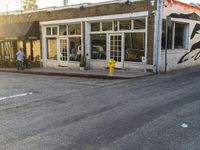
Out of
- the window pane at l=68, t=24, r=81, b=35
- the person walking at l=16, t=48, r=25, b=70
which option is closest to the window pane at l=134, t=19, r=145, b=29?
the window pane at l=68, t=24, r=81, b=35

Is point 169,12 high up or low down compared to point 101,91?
up

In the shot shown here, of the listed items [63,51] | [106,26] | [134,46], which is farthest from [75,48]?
[134,46]

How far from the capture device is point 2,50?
88.6 ft

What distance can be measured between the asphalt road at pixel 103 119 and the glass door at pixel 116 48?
6970 mm

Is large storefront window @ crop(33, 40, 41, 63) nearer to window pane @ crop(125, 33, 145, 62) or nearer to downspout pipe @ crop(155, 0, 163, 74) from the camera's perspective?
window pane @ crop(125, 33, 145, 62)

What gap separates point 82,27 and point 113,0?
3.23 metres

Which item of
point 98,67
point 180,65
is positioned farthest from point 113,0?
point 180,65

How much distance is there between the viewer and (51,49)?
77.5 ft

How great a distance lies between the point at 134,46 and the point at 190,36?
16.1 feet

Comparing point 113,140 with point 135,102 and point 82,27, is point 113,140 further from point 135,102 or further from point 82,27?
point 82,27

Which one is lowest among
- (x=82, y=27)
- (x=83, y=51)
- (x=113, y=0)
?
(x=83, y=51)

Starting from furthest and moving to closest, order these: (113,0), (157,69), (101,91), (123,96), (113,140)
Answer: (113,0)
(157,69)
(101,91)
(123,96)
(113,140)

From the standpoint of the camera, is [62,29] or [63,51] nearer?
[62,29]

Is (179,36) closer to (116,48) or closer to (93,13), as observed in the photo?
(116,48)
